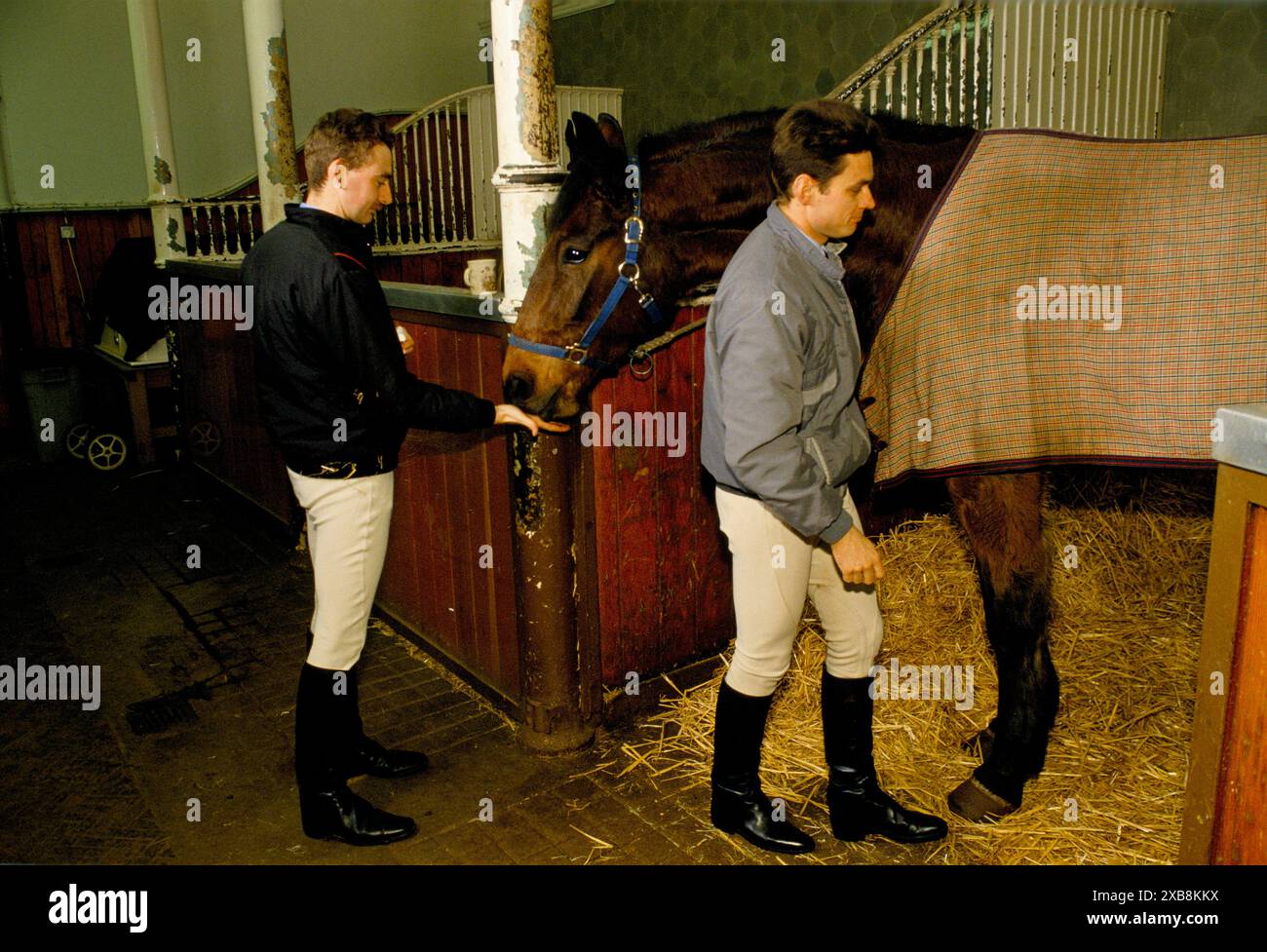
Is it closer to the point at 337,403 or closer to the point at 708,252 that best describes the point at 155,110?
the point at 337,403

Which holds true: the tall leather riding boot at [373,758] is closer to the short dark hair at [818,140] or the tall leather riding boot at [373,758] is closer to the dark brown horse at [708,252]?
the dark brown horse at [708,252]

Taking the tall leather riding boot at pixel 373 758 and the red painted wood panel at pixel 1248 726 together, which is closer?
the red painted wood panel at pixel 1248 726

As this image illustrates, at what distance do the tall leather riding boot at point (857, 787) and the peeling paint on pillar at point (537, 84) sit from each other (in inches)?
67.8

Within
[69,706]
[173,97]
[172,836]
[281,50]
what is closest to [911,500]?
[172,836]

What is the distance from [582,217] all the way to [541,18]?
0.69 meters

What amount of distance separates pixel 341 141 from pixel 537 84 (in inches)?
26.3

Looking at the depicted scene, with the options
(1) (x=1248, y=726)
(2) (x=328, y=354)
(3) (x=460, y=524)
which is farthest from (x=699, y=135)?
(1) (x=1248, y=726)

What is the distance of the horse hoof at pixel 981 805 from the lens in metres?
2.65

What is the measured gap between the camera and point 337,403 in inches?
95.5

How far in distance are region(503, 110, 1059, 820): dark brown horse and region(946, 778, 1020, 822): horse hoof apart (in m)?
0.38

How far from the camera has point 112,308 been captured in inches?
305

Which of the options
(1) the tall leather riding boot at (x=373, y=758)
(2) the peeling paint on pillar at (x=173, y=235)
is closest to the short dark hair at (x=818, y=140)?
Answer: (1) the tall leather riding boot at (x=373, y=758)

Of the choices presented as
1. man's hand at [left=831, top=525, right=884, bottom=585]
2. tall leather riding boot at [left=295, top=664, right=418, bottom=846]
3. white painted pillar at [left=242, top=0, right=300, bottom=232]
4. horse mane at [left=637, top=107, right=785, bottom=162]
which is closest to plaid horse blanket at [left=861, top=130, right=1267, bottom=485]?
man's hand at [left=831, top=525, right=884, bottom=585]

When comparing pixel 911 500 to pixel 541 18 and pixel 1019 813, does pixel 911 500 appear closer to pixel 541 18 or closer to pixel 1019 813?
pixel 1019 813
